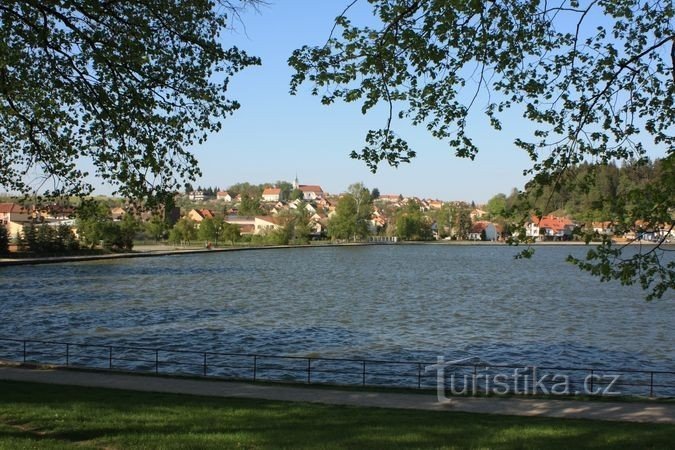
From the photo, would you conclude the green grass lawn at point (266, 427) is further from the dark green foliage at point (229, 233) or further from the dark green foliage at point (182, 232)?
the dark green foliage at point (229, 233)

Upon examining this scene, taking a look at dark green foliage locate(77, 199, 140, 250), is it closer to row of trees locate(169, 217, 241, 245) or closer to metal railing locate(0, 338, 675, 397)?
row of trees locate(169, 217, 241, 245)

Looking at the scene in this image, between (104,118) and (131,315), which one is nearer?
(104,118)

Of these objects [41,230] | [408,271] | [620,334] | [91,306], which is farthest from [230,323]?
[41,230]

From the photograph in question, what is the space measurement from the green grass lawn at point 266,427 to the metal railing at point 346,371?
584 centimetres

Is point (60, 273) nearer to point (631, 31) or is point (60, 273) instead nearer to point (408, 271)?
point (408, 271)

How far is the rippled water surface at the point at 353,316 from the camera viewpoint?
30.7 metres

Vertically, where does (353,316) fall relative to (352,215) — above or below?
below

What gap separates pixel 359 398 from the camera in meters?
16.8

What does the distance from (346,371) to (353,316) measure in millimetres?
17610

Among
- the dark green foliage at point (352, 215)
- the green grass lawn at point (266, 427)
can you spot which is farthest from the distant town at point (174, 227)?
the green grass lawn at point (266, 427)

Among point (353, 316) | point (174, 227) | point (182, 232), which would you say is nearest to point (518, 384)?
point (353, 316)

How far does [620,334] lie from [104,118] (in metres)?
30.0

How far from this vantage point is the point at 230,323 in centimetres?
3828

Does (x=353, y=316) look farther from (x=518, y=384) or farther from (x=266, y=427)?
(x=266, y=427)
